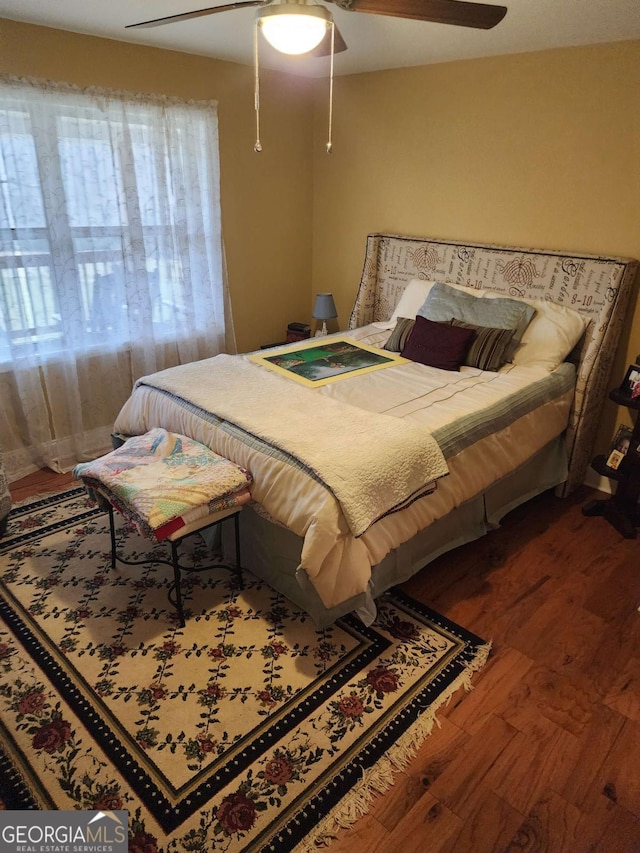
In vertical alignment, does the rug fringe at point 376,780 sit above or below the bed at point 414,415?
below

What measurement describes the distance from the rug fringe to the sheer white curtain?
2.52 meters

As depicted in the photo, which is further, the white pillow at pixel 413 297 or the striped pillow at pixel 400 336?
the white pillow at pixel 413 297

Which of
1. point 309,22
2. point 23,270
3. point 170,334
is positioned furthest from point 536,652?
point 23,270

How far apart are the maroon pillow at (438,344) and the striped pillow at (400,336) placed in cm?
10

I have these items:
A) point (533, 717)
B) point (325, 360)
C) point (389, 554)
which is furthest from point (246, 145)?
point (533, 717)

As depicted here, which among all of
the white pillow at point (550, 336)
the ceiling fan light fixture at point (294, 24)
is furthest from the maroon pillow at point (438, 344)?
the ceiling fan light fixture at point (294, 24)

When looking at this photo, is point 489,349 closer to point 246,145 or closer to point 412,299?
point 412,299

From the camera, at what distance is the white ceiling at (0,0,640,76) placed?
7.89 feet

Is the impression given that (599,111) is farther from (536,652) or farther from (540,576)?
(536,652)

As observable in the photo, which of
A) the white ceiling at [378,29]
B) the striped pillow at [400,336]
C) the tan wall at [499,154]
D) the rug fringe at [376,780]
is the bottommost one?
the rug fringe at [376,780]

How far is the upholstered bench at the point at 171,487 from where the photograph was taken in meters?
2.00

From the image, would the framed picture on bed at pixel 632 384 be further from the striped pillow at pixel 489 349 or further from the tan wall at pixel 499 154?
the striped pillow at pixel 489 349

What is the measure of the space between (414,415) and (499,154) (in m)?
1.87

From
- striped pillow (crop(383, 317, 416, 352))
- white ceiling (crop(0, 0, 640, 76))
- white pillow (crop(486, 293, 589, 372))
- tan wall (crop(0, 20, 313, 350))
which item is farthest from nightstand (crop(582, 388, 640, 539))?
tan wall (crop(0, 20, 313, 350))
